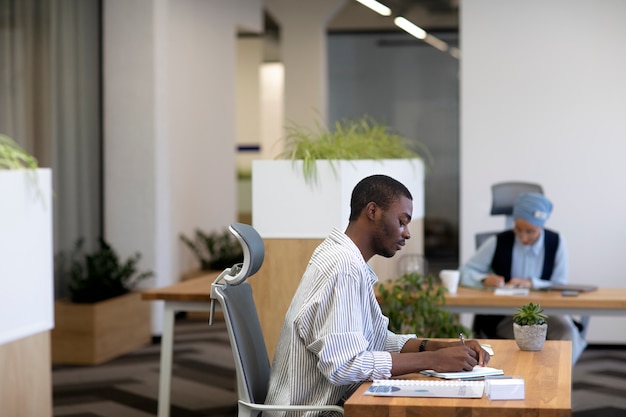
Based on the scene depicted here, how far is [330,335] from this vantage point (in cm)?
299

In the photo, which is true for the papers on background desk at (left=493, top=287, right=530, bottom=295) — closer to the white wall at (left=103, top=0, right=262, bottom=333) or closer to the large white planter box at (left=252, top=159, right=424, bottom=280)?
the large white planter box at (left=252, top=159, right=424, bottom=280)

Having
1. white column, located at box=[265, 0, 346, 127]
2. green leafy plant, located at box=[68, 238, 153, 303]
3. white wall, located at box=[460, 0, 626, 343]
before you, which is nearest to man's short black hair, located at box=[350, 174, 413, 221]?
white wall, located at box=[460, 0, 626, 343]

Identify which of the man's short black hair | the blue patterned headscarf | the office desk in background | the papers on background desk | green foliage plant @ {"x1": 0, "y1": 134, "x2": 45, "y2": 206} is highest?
green foliage plant @ {"x1": 0, "y1": 134, "x2": 45, "y2": 206}

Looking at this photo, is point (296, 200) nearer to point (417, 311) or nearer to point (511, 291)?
point (417, 311)

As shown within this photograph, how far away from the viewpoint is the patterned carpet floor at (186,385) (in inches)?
241

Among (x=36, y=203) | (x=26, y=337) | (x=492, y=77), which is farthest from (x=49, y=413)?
(x=492, y=77)

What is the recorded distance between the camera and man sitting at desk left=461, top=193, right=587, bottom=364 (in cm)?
567

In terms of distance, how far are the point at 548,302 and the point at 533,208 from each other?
0.71 meters

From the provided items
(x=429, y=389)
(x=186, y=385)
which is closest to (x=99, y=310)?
(x=186, y=385)

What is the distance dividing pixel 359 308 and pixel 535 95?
5317mm

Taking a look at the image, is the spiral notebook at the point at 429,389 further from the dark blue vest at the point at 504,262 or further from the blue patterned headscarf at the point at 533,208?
the dark blue vest at the point at 504,262

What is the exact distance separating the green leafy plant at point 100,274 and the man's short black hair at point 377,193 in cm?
506

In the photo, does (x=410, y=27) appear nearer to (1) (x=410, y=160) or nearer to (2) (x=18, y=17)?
(2) (x=18, y=17)

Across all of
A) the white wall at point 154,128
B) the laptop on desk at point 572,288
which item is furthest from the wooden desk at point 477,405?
the white wall at point 154,128
